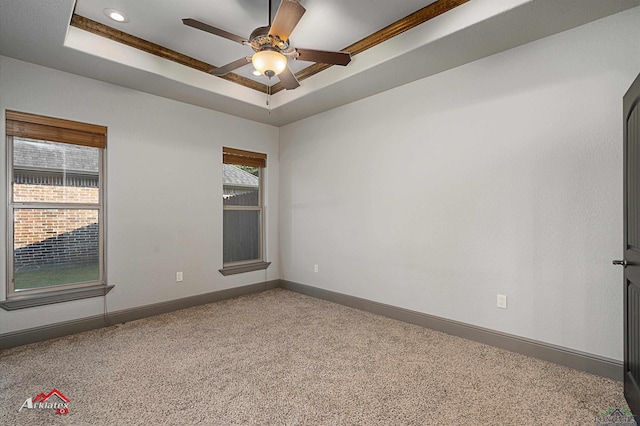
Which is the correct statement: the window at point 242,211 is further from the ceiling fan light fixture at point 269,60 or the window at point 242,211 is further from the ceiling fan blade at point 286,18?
the ceiling fan blade at point 286,18

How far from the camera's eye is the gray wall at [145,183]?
9.55 feet

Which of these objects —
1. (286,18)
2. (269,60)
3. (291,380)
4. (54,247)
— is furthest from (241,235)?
(286,18)

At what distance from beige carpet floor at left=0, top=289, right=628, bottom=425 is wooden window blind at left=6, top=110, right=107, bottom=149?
6.40 ft

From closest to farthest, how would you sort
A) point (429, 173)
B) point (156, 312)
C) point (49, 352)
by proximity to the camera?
point (49, 352) < point (429, 173) < point (156, 312)

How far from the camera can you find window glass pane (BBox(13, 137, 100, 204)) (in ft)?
9.55

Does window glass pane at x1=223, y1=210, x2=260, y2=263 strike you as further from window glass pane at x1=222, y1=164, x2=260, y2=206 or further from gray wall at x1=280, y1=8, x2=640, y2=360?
gray wall at x1=280, y1=8, x2=640, y2=360

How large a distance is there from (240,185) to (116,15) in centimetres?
247

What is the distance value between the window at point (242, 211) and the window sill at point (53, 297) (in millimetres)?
1434

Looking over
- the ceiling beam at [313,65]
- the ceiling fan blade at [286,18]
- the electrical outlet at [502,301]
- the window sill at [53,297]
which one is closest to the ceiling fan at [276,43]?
the ceiling fan blade at [286,18]

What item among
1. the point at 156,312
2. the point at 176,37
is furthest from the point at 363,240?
the point at 176,37

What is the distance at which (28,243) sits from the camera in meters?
2.94

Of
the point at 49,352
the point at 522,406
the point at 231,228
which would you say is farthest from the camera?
the point at 231,228

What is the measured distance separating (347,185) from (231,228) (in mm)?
1847

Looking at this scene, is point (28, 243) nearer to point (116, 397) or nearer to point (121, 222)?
point (121, 222)
